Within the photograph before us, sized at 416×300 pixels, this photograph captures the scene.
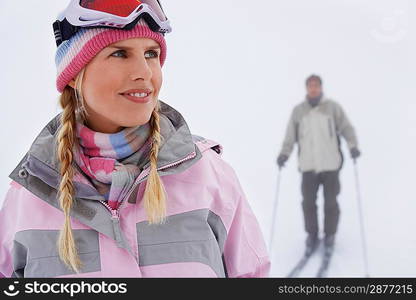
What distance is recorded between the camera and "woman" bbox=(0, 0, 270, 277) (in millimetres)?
1102

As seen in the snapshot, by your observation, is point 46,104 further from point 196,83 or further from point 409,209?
point 409,209

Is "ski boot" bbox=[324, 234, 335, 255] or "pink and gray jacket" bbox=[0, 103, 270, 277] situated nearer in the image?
"pink and gray jacket" bbox=[0, 103, 270, 277]

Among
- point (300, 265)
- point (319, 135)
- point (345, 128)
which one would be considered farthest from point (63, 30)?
point (345, 128)

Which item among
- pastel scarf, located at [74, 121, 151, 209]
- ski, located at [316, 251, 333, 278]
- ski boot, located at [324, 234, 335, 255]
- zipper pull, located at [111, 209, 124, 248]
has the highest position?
pastel scarf, located at [74, 121, 151, 209]

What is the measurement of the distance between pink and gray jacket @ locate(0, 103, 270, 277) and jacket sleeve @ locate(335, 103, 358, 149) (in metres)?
2.51

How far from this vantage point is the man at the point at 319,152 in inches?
138

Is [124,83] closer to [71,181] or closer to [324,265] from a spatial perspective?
[71,181]

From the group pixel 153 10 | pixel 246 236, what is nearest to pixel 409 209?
pixel 246 236

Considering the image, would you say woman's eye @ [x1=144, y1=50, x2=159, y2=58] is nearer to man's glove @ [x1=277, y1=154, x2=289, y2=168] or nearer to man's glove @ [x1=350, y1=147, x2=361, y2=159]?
man's glove @ [x1=277, y1=154, x2=289, y2=168]

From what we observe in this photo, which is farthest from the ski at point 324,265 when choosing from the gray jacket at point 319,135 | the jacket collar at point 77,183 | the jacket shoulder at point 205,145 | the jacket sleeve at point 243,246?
the jacket collar at point 77,183

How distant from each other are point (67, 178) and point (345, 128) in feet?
9.14

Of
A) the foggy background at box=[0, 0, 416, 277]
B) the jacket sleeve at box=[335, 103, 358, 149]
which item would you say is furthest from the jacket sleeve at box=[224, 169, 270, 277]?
the jacket sleeve at box=[335, 103, 358, 149]

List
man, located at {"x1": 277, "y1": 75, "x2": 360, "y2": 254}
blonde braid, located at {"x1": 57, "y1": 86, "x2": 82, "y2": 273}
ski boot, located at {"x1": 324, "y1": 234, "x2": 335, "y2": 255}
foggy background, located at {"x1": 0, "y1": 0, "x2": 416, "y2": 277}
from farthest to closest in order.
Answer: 1. man, located at {"x1": 277, "y1": 75, "x2": 360, "y2": 254}
2. ski boot, located at {"x1": 324, "y1": 234, "x2": 335, "y2": 255}
3. foggy background, located at {"x1": 0, "y1": 0, "x2": 416, "y2": 277}
4. blonde braid, located at {"x1": 57, "y1": 86, "x2": 82, "y2": 273}

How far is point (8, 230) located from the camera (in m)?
1.17
